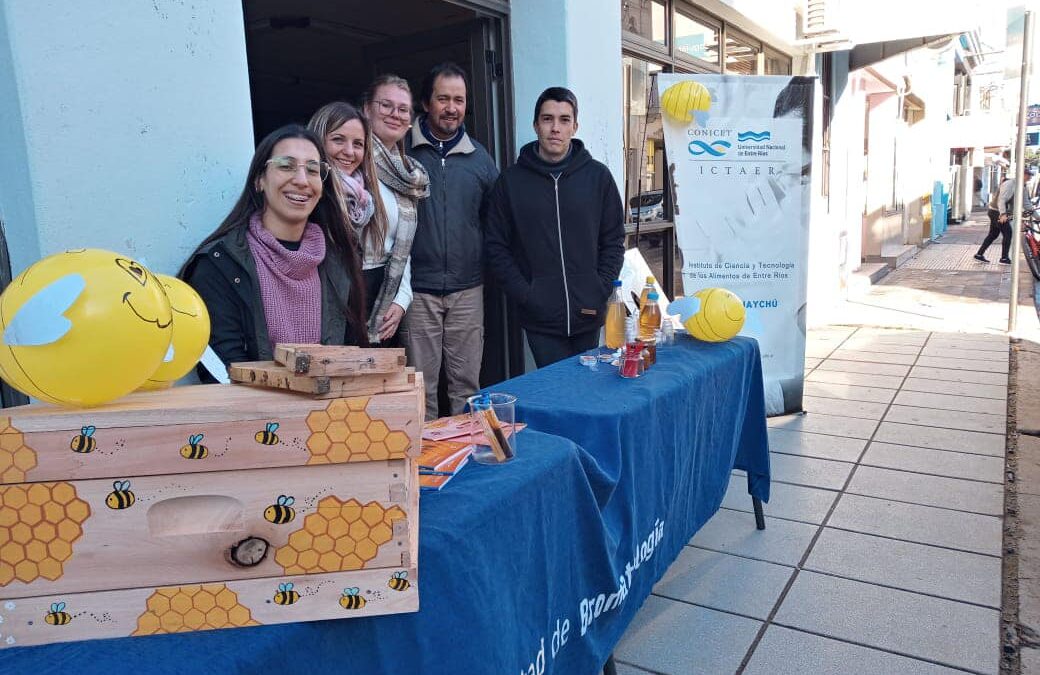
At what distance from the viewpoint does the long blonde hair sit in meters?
2.37

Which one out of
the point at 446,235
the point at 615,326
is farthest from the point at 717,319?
the point at 446,235

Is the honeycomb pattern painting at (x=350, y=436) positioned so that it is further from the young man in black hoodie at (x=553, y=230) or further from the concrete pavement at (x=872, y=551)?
the young man in black hoodie at (x=553, y=230)

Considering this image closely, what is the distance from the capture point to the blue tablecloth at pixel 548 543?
3.12ft

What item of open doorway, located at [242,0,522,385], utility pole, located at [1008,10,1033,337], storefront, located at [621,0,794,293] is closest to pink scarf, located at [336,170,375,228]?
open doorway, located at [242,0,522,385]

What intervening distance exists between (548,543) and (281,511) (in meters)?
0.72

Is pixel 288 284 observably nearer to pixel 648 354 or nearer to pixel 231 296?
pixel 231 296

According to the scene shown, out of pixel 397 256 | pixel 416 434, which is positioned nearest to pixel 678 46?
pixel 397 256

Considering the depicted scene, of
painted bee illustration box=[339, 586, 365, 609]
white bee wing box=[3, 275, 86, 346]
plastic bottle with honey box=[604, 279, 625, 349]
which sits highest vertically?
white bee wing box=[3, 275, 86, 346]

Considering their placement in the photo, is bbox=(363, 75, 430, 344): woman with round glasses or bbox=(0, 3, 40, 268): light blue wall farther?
bbox=(363, 75, 430, 344): woman with round glasses

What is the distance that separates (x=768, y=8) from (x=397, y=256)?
17.1 ft

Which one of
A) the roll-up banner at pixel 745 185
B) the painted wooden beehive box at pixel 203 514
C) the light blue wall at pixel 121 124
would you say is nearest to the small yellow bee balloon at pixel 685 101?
the roll-up banner at pixel 745 185

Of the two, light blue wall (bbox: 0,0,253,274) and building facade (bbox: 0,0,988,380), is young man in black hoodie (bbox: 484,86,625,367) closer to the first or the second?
building facade (bbox: 0,0,988,380)

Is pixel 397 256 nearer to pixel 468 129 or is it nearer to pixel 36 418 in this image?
pixel 468 129

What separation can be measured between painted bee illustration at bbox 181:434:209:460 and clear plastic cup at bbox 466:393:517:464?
Result: 0.70 m
